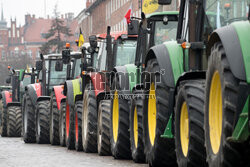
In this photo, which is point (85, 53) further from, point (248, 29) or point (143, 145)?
point (248, 29)

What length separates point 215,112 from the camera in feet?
Answer: 23.5

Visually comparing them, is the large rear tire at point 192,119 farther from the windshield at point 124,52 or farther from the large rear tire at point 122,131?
the windshield at point 124,52

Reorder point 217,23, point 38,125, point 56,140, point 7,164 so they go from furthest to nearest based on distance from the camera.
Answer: point 38,125
point 56,140
point 7,164
point 217,23

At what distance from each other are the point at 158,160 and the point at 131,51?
5.01 meters

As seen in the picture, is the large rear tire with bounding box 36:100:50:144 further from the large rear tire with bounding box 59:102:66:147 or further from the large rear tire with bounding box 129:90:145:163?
the large rear tire with bounding box 129:90:145:163

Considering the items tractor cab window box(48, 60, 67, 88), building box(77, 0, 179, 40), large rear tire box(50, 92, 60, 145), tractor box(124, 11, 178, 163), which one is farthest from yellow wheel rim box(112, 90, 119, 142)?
building box(77, 0, 179, 40)

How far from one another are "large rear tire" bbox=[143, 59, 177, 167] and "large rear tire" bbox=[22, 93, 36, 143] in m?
11.0

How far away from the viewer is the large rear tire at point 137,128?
11047 mm

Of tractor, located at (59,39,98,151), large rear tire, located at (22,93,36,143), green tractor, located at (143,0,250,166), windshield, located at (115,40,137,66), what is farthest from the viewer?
large rear tire, located at (22,93,36,143)

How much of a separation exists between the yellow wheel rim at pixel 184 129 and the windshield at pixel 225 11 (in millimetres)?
1060

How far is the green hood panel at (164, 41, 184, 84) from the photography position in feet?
30.6

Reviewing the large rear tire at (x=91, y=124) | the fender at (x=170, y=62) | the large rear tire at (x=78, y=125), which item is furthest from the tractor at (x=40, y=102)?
the fender at (x=170, y=62)

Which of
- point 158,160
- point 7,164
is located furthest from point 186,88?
point 7,164

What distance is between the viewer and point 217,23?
8078mm
